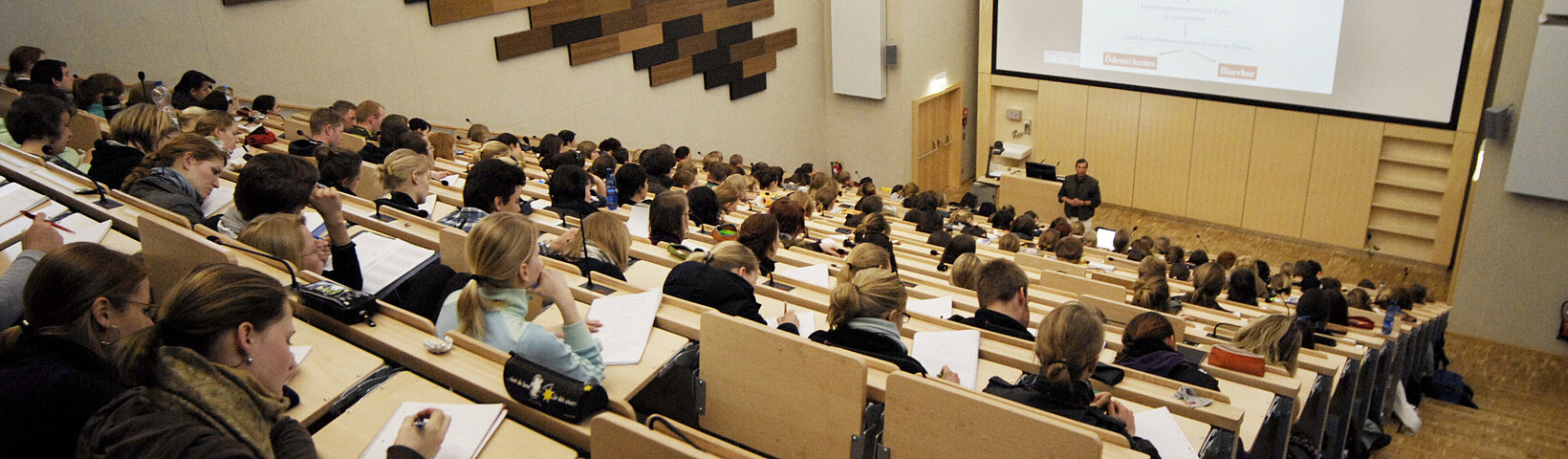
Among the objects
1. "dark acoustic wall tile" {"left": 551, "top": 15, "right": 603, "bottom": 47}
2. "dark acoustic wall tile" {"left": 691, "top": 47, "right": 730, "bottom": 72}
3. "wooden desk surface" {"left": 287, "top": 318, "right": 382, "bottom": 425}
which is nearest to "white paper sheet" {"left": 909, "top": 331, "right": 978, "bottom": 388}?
"wooden desk surface" {"left": 287, "top": 318, "right": 382, "bottom": 425}

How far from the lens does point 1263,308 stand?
662cm

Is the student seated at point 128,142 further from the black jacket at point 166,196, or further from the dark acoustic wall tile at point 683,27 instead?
the dark acoustic wall tile at point 683,27

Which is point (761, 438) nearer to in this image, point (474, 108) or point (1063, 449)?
point (1063, 449)

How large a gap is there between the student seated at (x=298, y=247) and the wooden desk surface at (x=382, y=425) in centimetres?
92

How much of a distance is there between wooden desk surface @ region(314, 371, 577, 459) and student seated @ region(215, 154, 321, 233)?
53.2 inches

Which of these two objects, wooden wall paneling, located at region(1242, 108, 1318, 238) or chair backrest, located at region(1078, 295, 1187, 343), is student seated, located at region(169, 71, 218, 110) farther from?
wooden wall paneling, located at region(1242, 108, 1318, 238)

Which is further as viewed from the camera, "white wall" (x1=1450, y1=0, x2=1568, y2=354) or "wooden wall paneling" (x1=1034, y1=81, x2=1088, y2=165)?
"wooden wall paneling" (x1=1034, y1=81, x2=1088, y2=165)

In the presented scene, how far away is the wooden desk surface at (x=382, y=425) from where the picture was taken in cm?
223

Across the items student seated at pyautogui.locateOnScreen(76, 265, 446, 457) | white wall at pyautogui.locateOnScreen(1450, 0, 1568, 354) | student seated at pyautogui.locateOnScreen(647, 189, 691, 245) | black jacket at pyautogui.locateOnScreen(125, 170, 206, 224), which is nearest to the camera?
student seated at pyautogui.locateOnScreen(76, 265, 446, 457)

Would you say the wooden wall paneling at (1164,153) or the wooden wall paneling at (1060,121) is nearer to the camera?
the wooden wall paneling at (1164,153)

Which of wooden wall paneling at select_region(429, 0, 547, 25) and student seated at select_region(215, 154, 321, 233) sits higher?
wooden wall paneling at select_region(429, 0, 547, 25)

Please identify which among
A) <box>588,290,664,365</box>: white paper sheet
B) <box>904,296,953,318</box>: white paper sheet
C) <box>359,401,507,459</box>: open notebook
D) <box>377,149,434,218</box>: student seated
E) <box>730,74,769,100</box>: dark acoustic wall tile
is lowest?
<box>904,296,953,318</box>: white paper sheet

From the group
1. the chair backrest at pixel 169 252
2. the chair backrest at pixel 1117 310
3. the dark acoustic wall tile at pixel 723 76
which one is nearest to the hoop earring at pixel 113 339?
the chair backrest at pixel 169 252

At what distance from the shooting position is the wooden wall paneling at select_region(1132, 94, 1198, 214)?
1136cm
